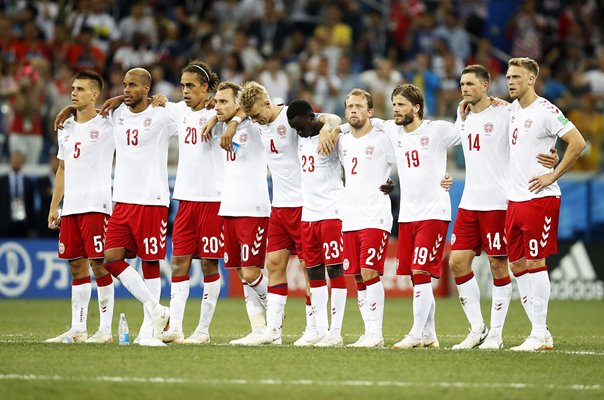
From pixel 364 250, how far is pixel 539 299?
72.8 inches

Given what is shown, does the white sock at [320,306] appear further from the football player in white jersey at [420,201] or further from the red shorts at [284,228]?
the football player in white jersey at [420,201]

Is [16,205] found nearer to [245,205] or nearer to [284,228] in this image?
[245,205]

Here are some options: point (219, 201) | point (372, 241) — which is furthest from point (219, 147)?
point (372, 241)

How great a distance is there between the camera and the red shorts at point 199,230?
1286 centimetres

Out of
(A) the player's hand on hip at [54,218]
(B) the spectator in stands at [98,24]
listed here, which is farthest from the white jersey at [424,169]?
(B) the spectator in stands at [98,24]

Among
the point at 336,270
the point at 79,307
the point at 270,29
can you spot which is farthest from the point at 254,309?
the point at 270,29

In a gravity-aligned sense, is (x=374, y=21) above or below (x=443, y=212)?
above

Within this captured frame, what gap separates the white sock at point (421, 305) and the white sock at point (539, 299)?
105 cm

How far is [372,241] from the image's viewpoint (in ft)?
40.5

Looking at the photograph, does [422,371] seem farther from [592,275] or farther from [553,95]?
[553,95]

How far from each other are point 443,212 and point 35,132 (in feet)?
37.1

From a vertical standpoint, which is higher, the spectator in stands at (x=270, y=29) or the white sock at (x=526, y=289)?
the spectator in stands at (x=270, y=29)

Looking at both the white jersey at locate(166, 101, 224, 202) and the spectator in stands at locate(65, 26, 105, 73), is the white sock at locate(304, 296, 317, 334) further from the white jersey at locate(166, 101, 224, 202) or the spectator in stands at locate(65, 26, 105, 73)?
the spectator in stands at locate(65, 26, 105, 73)

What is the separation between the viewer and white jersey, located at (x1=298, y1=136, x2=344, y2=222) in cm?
1262
